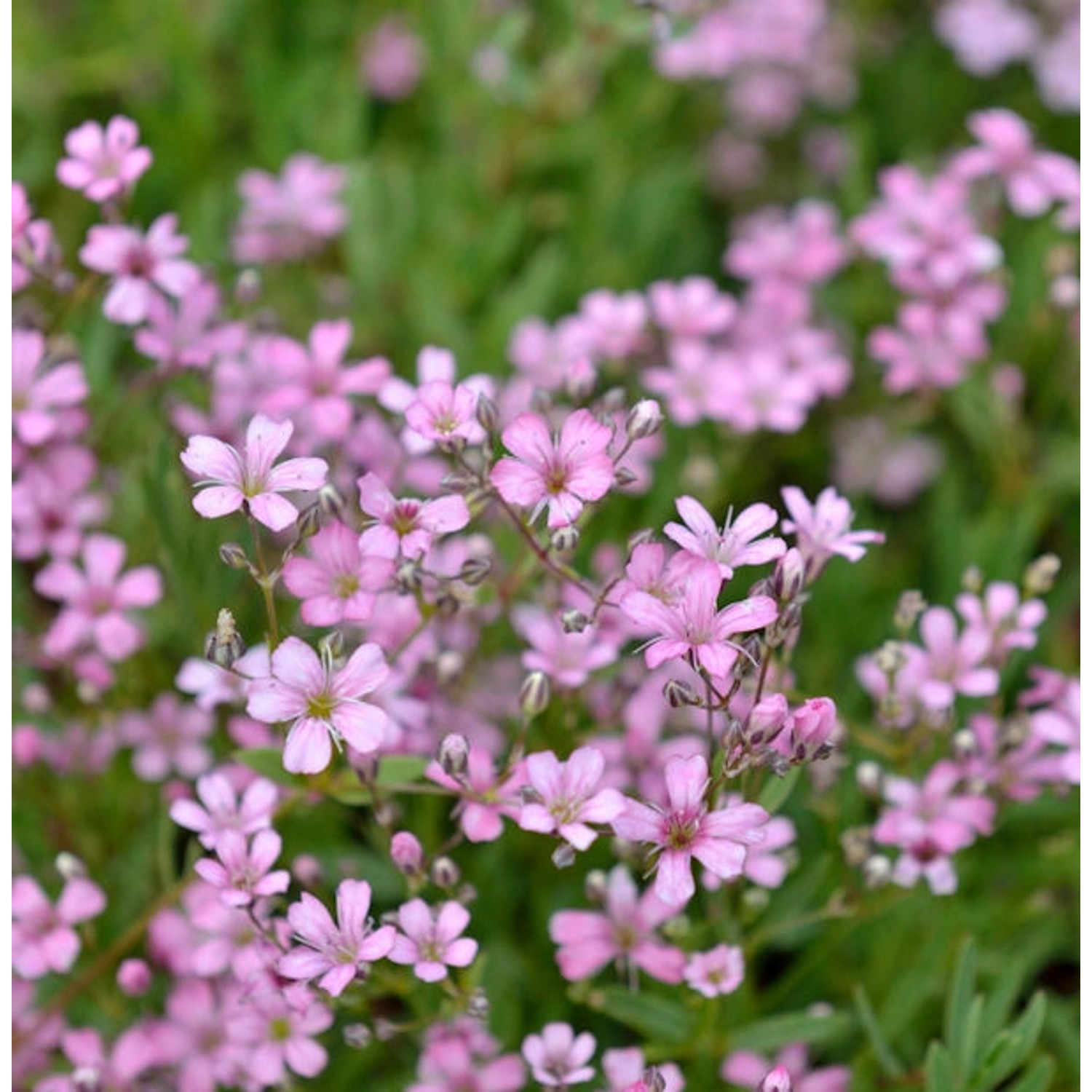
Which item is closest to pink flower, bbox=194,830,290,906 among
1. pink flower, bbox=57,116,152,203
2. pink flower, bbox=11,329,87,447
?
pink flower, bbox=11,329,87,447

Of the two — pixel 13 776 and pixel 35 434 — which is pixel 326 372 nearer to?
pixel 35 434

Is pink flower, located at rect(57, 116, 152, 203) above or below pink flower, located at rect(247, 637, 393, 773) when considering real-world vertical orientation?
above

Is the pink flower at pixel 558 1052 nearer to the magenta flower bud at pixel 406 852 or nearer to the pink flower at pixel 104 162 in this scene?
the magenta flower bud at pixel 406 852

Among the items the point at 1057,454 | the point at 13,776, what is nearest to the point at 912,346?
the point at 1057,454

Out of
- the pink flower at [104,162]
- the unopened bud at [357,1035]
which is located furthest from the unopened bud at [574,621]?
the pink flower at [104,162]

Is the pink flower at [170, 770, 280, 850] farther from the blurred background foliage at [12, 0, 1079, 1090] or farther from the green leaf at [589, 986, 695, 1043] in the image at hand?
the green leaf at [589, 986, 695, 1043]
